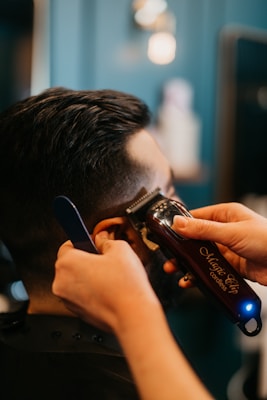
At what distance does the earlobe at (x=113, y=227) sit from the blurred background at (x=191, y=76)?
0.54m

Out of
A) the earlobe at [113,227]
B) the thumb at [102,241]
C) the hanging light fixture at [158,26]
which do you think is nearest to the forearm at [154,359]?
the thumb at [102,241]

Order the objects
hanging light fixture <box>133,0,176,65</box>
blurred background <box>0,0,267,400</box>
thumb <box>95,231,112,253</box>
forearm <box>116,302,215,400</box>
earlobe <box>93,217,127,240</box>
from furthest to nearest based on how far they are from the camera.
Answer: hanging light fixture <box>133,0,176,65</box> < blurred background <box>0,0,267,400</box> < earlobe <box>93,217,127,240</box> < thumb <box>95,231,112,253</box> < forearm <box>116,302,215,400</box>

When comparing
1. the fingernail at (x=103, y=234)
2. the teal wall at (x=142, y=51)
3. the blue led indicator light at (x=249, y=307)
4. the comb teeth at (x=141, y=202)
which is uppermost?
the teal wall at (x=142, y=51)

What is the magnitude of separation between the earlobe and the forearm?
25cm

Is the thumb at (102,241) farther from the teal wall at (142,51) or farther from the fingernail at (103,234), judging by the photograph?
the teal wall at (142,51)

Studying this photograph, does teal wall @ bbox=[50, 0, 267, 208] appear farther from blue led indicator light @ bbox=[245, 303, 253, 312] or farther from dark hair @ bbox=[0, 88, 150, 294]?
blue led indicator light @ bbox=[245, 303, 253, 312]

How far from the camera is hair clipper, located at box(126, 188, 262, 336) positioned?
75 cm

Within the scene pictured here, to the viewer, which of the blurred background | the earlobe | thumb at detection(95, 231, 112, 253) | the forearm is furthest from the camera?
the blurred background

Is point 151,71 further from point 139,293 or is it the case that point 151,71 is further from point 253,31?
point 139,293

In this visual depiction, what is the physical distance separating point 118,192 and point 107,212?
0.04 metres

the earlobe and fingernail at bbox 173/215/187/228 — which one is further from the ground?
fingernail at bbox 173/215/187/228

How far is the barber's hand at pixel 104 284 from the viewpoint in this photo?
0.60 meters

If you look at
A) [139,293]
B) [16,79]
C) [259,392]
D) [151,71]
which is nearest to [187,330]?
[259,392]

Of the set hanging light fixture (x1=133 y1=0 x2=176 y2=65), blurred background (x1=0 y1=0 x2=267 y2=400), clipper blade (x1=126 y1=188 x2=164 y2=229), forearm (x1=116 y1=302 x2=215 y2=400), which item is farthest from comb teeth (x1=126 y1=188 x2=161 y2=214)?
hanging light fixture (x1=133 y1=0 x2=176 y2=65)
